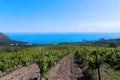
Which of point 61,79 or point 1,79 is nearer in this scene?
point 61,79

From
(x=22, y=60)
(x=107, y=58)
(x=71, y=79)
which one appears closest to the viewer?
(x=71, y=79)

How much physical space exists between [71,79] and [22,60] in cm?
1830

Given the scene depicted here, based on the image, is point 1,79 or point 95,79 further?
point 1,79

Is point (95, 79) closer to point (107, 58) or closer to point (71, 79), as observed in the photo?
point (71, 79)

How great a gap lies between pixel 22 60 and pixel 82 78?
18.8 m

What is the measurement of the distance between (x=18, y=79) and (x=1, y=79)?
2.20 m

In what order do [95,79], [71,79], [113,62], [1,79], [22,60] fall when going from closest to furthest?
1. [95,79]
2. [71,79]
3. [1,79]
4. [113,62]
5. [22,60]

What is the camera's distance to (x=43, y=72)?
22031 millimetres

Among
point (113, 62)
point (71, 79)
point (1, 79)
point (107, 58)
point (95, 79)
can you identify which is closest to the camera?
point (95, 79)

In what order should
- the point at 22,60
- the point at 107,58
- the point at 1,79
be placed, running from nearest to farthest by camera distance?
the point at 1,79 < the point at 107,58 < the point at 22,60

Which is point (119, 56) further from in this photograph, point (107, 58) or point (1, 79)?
point (1, 79)

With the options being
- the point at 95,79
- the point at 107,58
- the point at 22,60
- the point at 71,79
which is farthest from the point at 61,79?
the point at 22,60

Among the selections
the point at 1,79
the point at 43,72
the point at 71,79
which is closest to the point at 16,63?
the point at 1,79

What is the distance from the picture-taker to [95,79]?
1880 centimetres
